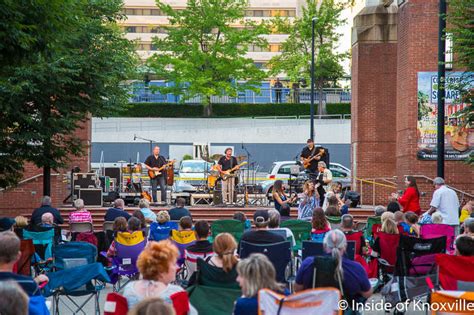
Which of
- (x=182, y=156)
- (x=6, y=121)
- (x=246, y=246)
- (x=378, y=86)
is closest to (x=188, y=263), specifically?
(x=246, y=246)

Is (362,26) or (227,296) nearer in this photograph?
(227,296)

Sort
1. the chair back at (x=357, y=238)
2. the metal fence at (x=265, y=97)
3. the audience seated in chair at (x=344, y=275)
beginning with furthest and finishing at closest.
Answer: the metal fence at (x=265, y=97)
the chair back at (x=357, y=238)
the audience seated in chair at (x=344, y=275)

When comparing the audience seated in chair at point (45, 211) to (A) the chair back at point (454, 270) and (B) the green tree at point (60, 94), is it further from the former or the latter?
(A) the chair back at point (454, 270)

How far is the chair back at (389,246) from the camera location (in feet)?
44.1

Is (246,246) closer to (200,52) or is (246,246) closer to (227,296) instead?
(227,296)

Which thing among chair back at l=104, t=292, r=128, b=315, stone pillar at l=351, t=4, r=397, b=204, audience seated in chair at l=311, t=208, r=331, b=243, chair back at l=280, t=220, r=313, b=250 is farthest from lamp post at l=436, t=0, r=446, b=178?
chair back at l=104, t=292, r=128, b=315

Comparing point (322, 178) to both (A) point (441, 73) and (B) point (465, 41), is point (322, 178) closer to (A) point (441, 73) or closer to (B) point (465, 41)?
(A) point (441, 73)

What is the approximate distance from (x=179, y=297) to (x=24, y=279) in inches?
65.2

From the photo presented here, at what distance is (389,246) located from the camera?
13.5 m

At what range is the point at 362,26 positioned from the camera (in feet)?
119

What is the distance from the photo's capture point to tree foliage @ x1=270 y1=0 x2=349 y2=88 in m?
63.7

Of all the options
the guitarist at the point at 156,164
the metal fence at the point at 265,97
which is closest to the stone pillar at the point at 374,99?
the guitarist at the point at 156,164

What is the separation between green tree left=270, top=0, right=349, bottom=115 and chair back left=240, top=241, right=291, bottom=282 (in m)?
50.9

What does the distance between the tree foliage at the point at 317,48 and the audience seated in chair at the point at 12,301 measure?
57752 mm
